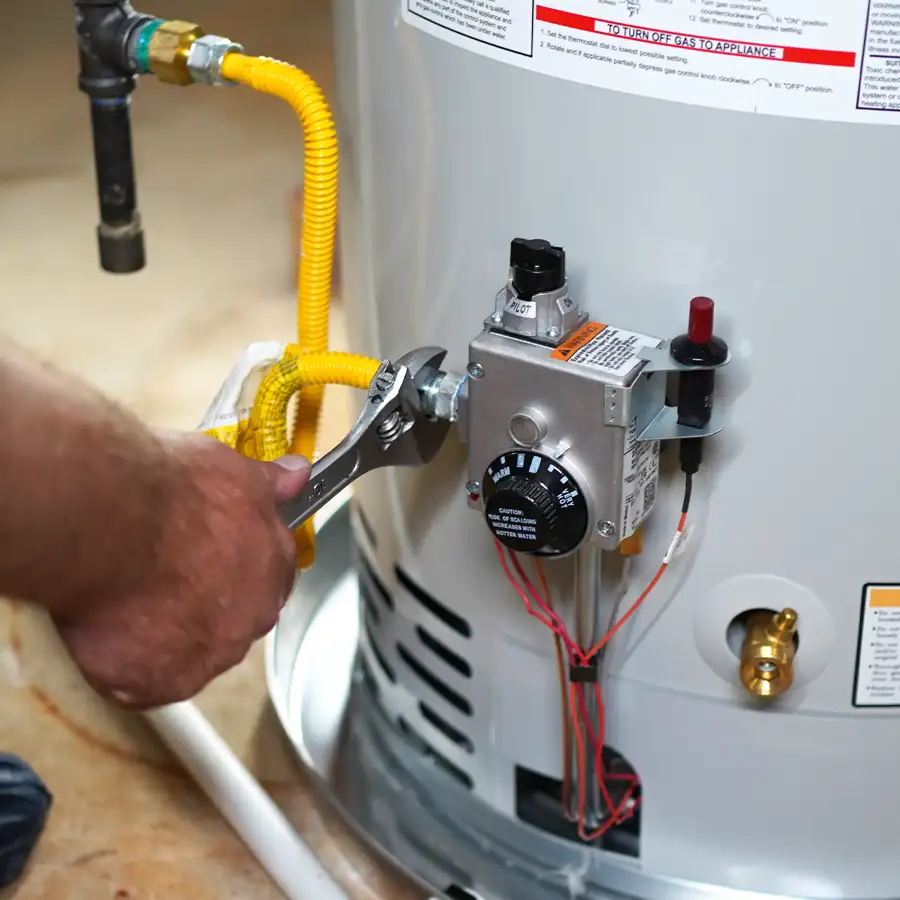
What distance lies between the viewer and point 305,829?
1.05 meters

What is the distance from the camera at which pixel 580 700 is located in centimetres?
89

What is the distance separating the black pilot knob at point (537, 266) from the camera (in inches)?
28.3

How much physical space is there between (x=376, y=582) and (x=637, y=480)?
0.35m

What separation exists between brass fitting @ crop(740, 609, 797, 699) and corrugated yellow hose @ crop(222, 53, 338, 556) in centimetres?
31

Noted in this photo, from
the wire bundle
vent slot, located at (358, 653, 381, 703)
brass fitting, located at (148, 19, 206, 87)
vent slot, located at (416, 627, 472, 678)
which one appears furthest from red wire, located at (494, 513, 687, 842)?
brass fitting, located at (148, 19, 206, 87)

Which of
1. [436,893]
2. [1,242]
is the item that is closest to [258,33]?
[1,242]

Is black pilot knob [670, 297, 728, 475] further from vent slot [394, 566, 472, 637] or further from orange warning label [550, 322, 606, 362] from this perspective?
vent slot [394, 566, 472, 637]

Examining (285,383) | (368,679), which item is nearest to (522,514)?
(285,383)

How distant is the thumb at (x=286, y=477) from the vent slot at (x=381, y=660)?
32 cm

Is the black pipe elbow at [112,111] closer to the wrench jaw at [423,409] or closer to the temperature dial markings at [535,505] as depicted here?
the wrench jaw at [423,409]

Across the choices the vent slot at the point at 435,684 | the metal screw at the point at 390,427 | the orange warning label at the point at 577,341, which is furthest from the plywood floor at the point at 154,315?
the orange warning label at the point at 577,341

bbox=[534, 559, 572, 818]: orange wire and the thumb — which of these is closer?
the thumb

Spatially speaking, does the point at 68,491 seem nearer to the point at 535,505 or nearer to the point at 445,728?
the point at 535,505

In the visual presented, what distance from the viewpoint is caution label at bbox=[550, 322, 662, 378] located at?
0.71 meters
